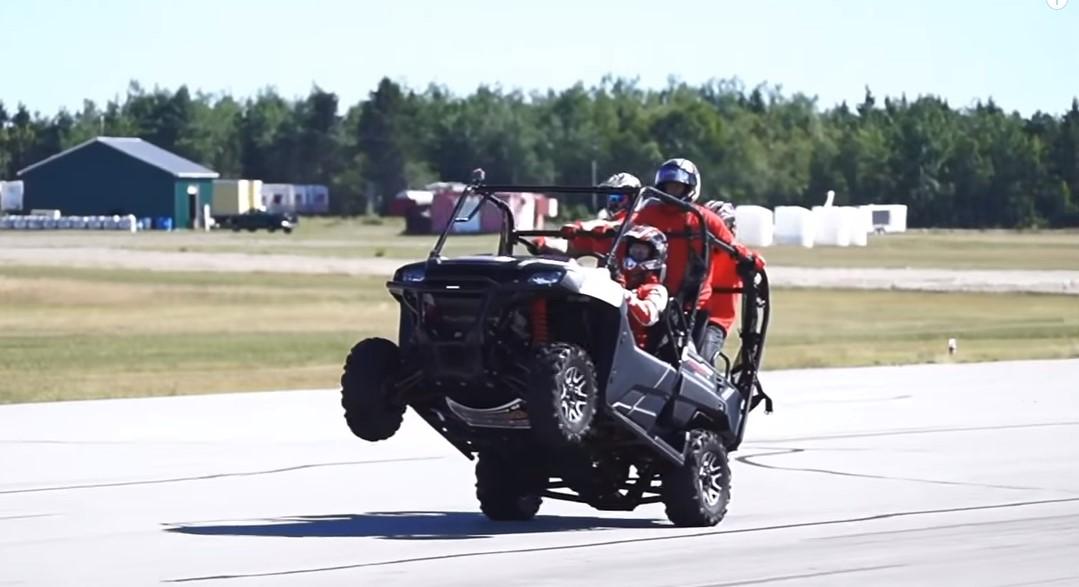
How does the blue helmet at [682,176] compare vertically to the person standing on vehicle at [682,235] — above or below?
above

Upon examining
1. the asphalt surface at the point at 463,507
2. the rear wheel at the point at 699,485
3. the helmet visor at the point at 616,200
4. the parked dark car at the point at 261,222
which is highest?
the helmet visor at the point at 616,200

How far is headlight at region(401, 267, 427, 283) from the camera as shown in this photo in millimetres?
12281

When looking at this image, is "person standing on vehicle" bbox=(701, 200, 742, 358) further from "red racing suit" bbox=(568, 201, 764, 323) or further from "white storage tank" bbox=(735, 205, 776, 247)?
"white storage tank" bbox=(735, 205, 776, 247)

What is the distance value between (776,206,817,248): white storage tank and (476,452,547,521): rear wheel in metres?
81.6

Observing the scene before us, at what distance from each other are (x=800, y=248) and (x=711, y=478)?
80.4 meters

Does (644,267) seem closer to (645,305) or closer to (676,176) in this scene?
(645,305)

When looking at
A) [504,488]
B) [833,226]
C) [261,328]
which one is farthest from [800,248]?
[504,488]

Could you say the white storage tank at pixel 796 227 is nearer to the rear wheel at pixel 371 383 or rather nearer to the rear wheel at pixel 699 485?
the rear wheel at pixel 699 485

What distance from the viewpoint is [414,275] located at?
12.3 meters

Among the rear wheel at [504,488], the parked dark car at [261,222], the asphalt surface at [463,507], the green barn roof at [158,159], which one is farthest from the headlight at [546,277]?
the green barn roof at [158,159]

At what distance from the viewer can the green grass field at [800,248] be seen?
7856cm

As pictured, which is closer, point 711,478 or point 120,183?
point 711,478

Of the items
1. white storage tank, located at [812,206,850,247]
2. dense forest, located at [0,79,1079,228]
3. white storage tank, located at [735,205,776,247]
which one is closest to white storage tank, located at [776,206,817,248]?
white storage tank, located at [812,206,850,247]

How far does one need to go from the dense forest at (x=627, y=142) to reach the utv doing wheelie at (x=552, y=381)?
346 ft
